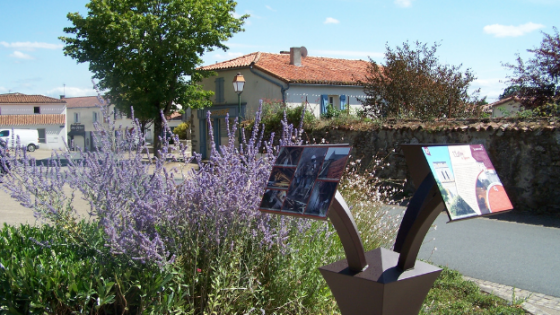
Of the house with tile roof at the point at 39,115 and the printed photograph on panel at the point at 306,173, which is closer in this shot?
the printed photograph on panel at the point at 306,173

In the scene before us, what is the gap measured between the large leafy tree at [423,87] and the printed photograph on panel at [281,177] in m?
11.6

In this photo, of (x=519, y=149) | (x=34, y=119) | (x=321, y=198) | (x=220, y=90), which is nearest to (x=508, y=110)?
(x=519, y=149)

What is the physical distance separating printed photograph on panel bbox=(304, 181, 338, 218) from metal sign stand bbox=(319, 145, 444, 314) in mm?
206

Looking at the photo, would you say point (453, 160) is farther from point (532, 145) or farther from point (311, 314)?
Answer: point (532, 145)

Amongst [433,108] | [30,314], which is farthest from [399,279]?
[433,108]

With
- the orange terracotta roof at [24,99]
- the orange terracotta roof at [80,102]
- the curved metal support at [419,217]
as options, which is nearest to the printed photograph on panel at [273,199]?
the curved metal support at [419,217]

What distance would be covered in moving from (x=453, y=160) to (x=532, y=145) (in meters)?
8.54

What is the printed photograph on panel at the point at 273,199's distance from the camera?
2410 mm

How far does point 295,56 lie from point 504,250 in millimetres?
19940

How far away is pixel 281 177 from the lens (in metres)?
2.53

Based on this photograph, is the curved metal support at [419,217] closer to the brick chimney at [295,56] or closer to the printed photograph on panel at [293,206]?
the printed photograph on panel at [293,206]

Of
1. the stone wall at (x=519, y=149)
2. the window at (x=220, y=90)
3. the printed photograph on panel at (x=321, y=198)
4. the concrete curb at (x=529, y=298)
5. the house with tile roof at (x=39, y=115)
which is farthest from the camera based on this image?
the house with tile roof at (x=39, y=115)

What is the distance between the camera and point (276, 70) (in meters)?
23.5

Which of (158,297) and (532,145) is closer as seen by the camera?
(158,297)
